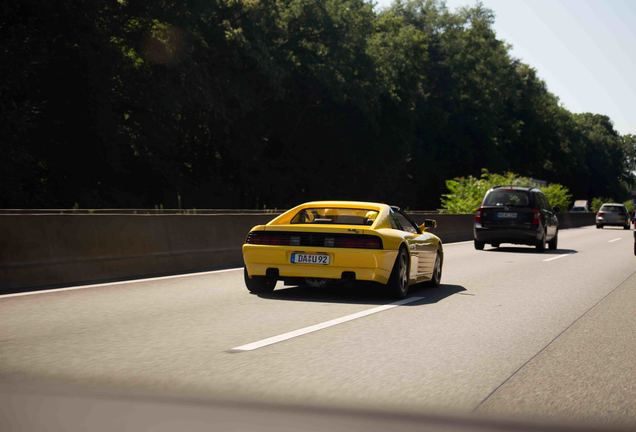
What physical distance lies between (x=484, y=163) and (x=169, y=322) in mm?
75809

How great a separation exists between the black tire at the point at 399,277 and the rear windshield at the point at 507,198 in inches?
533

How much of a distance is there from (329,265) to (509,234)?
1416 cm

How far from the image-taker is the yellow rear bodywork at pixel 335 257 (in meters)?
A: 11.2

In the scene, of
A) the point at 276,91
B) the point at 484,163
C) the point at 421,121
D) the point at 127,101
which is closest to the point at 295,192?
the point at 276,91

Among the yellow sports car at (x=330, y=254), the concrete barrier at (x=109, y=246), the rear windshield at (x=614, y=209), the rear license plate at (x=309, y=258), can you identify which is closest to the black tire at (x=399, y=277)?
the yellow sports car at (x=330, y=254)

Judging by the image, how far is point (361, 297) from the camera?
39.3 feet

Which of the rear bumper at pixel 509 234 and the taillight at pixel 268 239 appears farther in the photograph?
the rear bumper at pixel 509 234

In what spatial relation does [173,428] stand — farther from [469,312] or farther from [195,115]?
[195,115]

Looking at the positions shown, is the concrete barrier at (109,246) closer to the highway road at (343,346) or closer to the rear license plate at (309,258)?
the highway road at (343,346)

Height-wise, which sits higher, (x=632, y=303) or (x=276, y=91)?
(x=276, y=91)

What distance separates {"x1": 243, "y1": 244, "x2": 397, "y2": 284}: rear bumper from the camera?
1120cm

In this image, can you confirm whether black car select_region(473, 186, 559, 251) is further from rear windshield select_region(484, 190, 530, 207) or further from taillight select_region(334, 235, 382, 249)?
taillight select_region(334, 235, 382, 249)

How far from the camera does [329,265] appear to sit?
11.3 m

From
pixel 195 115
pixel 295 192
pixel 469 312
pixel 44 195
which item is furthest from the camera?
pixel 295 192
